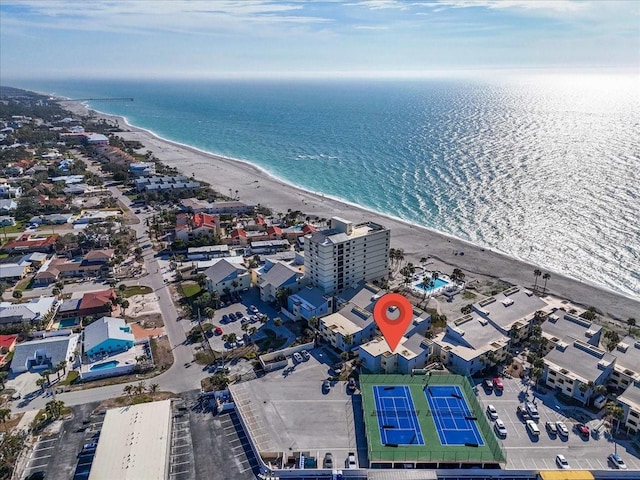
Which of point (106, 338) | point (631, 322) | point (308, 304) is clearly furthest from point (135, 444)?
point (631, 322)

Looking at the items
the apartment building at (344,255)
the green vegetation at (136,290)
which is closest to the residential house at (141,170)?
the green vegetation at (136,290)

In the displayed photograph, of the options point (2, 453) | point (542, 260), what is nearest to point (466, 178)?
point (542, 260)

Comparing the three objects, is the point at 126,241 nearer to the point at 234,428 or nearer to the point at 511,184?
the point at 234,428

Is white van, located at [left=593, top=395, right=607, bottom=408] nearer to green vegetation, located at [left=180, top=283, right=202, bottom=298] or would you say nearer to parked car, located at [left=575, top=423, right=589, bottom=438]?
parked car, located at [left=575, top=423, right=589, bottom=438]

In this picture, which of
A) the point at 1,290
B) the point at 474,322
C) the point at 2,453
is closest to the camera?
the point at 2,453

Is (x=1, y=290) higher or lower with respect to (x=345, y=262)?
lower

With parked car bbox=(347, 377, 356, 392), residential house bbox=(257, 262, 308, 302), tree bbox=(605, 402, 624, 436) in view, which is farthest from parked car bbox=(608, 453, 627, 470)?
residential house bbox=(257, 262, 308, 302)

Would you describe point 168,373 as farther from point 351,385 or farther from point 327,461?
point 327,461
